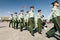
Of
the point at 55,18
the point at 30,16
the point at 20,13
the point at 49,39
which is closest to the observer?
the point at 55,18

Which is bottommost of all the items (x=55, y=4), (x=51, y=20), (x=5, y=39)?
(x=5, y=39)

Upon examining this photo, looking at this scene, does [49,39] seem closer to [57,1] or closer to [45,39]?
[45,39]

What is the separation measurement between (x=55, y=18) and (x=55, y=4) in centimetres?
84

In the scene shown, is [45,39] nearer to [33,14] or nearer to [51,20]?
[51,20]

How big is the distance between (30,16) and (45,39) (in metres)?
3.28

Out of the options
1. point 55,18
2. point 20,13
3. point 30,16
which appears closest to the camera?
point 55,18

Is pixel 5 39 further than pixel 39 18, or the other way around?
pixel 39 18

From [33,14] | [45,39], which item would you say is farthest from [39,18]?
[45,39]

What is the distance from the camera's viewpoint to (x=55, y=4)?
12.6 meters

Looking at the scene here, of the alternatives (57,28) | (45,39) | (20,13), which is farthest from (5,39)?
(20,13)

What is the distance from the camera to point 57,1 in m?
12.5

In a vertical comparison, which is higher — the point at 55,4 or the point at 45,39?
the point at 55,4

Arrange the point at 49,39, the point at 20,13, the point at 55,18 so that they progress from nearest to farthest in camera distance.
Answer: the point at 55,18 < the point at 49,39 < the point at 20,13

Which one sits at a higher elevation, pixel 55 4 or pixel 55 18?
pixel 55 4
